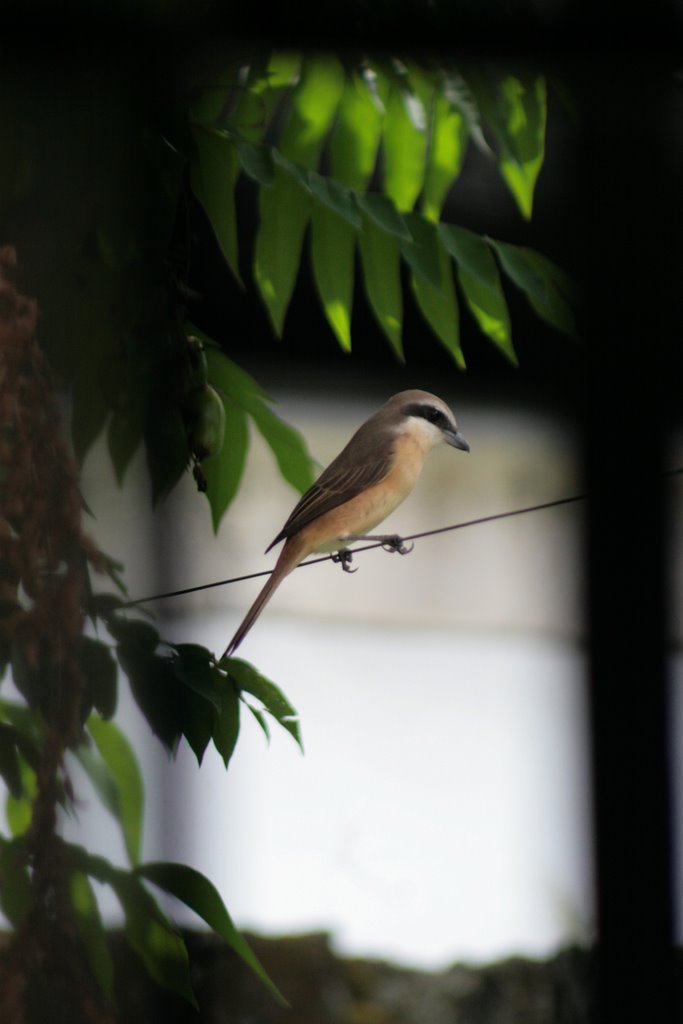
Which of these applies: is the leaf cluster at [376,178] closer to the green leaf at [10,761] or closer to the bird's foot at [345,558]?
the bird's foot at [345,558]

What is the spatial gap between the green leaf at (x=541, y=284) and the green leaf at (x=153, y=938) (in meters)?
0.50

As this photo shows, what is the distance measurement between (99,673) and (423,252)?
1.24ft

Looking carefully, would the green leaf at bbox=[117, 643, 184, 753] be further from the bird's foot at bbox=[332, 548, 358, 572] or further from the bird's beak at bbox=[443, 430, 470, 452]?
the bird's beak at bbox=[443, 430, 470, 452]

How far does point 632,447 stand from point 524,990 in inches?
15.5

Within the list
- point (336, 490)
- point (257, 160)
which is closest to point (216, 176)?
point (257, 160)

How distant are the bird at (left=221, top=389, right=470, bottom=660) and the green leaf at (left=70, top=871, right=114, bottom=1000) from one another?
7.1 inches

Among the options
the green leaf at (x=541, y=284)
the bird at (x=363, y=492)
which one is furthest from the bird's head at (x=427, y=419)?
the green leaf at (x=541, y=284)

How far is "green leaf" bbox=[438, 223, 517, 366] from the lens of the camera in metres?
Answer: 0.75

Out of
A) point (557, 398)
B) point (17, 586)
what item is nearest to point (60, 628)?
point (17, 586)

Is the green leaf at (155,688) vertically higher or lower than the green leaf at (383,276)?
lower

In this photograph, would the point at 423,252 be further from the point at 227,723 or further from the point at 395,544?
the point at 227,723

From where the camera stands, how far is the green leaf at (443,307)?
0.75 meters

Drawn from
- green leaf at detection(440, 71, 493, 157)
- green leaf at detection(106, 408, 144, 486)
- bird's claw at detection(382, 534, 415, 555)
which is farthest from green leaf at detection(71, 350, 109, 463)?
green leaf at detection(440, 71, 493, 157)

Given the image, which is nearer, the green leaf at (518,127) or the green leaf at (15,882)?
the green leaf at (15,882)
